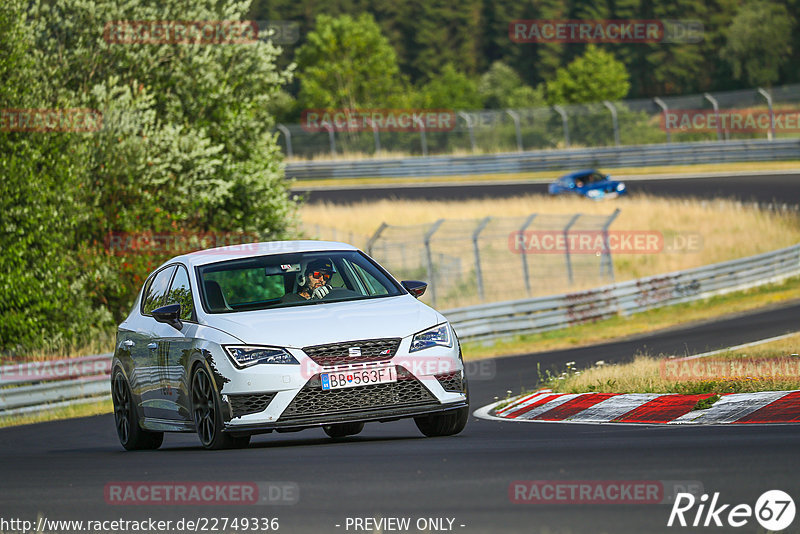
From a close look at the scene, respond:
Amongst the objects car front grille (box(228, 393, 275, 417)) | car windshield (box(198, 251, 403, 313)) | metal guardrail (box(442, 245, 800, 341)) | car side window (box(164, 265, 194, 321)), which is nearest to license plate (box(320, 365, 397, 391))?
car front grille (box(228, 393, 275, 417))

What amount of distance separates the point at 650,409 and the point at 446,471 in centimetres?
388

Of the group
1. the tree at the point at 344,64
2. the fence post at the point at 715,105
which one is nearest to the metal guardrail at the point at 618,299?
the fence post at the point at 715,105

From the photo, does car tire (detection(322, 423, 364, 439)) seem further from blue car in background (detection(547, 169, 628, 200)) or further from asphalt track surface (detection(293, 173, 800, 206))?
blue car in background (detection(547, 169, 628, 200))

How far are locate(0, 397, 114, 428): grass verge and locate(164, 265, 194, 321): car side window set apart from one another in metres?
7.61

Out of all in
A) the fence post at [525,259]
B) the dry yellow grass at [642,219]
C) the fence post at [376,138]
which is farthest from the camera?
the fence post at [376,138]

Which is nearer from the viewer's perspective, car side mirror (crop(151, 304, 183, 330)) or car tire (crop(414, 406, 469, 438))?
car tire (crop(414, 406, 469, 438))

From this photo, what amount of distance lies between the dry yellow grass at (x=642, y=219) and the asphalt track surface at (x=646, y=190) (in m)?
1.71

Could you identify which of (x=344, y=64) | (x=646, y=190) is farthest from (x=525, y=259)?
(x=344, y=64)

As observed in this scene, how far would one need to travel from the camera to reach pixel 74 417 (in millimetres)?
17703

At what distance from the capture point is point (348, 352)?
899cm

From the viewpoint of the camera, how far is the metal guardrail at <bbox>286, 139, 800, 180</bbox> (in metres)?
50.9

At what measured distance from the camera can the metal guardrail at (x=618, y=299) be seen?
25.3 meters

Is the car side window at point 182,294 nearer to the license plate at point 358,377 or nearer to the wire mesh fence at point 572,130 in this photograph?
the license plate at point 358,377

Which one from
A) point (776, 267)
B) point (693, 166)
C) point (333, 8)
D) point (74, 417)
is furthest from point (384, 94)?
point (74, 417)
